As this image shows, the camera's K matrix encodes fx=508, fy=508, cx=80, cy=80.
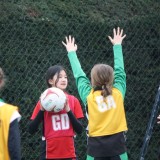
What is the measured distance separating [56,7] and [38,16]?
58 cm

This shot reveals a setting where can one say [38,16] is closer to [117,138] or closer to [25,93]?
[25,93]

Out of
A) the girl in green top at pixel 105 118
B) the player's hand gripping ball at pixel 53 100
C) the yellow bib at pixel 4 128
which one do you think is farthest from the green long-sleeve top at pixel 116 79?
the yellow bib at pixel 4 128

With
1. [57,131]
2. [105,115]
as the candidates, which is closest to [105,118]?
[105,115]

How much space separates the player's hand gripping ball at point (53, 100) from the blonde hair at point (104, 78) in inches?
15.1

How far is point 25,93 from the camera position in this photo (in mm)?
6953

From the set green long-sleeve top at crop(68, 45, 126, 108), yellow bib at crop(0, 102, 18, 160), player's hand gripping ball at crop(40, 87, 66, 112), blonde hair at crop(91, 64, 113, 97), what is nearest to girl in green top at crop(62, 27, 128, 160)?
blonde hair at crop(91, 64, 113, 97)

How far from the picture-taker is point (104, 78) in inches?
200

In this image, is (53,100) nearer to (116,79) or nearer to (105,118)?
(105,118)

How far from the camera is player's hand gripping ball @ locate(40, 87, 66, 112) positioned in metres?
5.13

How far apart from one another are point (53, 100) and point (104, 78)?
0.56 m

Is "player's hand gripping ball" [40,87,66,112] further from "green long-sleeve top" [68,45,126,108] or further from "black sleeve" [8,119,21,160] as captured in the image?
"black sleeve" [8,119,21,160]

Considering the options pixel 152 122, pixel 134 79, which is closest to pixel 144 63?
pixel 134 79

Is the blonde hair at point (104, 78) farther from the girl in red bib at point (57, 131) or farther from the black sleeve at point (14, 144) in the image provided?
the black sleeve at point (14, 144)

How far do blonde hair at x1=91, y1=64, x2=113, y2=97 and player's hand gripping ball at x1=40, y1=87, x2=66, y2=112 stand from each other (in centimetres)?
38
